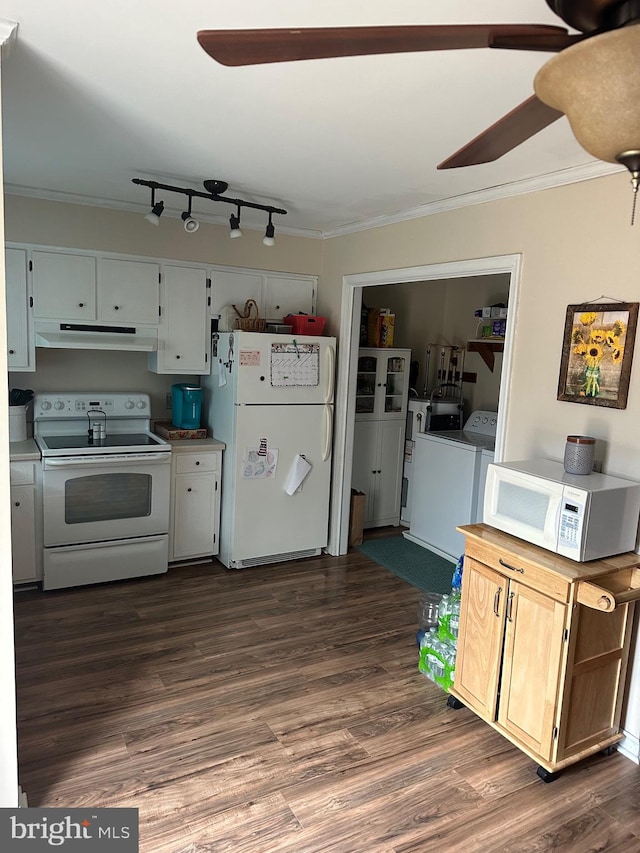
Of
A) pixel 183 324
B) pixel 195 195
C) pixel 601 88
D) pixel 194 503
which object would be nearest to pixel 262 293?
pixel 183 324

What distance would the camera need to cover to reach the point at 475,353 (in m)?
5.28

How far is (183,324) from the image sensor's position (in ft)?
13.5

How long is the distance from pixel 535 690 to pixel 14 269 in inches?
141

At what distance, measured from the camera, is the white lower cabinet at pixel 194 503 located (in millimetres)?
4031

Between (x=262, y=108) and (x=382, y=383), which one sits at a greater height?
(x=262, y=108)

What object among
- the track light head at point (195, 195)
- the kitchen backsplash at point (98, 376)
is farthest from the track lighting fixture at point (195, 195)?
the kitchen backsplash at point (98, 376)

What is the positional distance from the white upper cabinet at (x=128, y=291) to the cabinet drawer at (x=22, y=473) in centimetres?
104

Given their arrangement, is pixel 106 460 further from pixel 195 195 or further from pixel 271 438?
pixel 195 195

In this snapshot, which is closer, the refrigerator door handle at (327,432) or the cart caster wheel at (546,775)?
the cart caster wheel at (546,775)

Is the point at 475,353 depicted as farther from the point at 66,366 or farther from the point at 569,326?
the point at 66,366

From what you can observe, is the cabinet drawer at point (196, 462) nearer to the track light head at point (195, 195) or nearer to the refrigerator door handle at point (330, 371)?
the refrigerator door handle at point (330, 371)

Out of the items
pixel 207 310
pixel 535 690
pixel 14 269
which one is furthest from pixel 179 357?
pixel 535 690

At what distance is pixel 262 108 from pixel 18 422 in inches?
102

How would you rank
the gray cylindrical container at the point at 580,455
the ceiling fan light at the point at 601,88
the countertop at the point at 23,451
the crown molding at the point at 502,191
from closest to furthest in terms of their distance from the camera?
1. the ceiling fan light at the point at 601,88
2. the gray cylindrical container at the point at 580,455
3. the crown molding at the point at 502,191
4. the countertop at the point at 23,451
